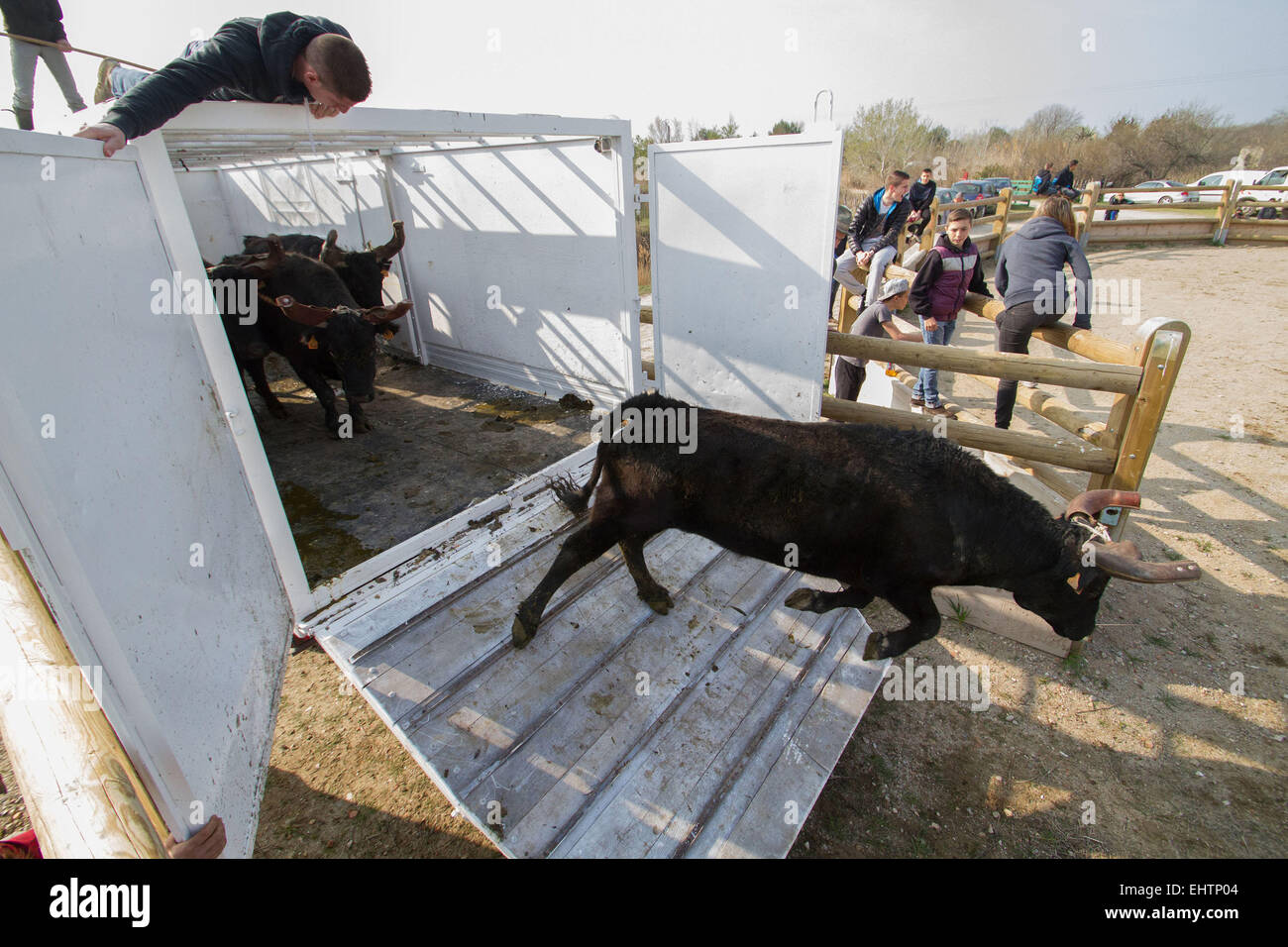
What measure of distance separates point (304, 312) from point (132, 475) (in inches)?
192

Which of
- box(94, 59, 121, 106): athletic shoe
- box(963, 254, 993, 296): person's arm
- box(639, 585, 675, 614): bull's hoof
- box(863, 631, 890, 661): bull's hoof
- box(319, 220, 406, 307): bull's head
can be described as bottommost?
box(863, 631, 890, 661): bull's hoof

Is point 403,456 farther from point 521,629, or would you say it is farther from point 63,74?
point 63,74

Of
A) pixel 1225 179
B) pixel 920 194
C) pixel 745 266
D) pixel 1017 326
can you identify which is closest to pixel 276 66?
pixel 745 266

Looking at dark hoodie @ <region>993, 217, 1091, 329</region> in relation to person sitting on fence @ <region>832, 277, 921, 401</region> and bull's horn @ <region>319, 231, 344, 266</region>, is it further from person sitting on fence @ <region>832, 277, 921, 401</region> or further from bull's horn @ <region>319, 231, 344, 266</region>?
bull's horn @ <region>319, 231, 344, 266</region>

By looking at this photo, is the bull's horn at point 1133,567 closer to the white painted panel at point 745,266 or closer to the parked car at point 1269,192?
the white painted panel at point 745,266

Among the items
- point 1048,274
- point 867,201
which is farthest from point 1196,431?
point 867,201

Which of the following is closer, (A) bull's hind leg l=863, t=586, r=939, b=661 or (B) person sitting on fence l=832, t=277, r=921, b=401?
(A) bull's hind leg l=863, t=586, r=939, b=661

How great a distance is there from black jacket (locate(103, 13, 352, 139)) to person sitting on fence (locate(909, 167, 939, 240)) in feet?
32.9

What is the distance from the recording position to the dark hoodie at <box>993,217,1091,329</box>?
230 inches

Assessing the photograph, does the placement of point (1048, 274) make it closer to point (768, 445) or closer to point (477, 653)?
point (768, 445)

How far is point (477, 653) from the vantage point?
12.6 feet

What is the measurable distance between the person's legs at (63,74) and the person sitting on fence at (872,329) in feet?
20.6

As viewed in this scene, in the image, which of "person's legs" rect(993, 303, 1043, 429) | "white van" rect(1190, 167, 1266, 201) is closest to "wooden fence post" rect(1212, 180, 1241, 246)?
"white van" rect(1190, 167, 1266, 201)

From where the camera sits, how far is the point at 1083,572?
3471 millimetres
